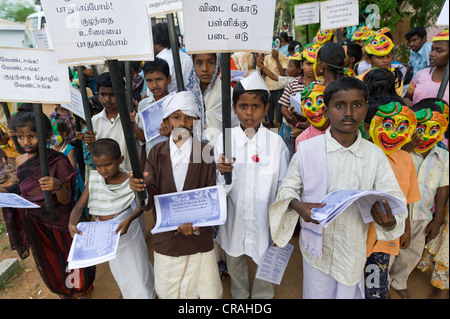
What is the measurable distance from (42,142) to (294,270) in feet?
8.67

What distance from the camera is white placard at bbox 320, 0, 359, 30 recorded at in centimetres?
366

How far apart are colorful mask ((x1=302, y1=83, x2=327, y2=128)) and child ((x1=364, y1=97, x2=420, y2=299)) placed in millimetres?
345

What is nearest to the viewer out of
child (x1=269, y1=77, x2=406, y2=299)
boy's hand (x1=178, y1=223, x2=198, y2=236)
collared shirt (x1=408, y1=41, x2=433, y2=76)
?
child (x1=269, y1=77, x2=406, y2=299)

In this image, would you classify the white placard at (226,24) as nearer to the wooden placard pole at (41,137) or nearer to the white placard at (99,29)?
the white placard at (99,29)

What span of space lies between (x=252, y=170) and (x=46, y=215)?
175 centimetres

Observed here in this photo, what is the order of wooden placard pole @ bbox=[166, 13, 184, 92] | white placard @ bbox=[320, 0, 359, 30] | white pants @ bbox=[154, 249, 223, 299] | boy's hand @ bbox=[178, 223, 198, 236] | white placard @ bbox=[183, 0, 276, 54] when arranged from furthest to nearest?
1. white placard @ bbox=[320, 0, 359, 30]
2. wooden placard pole @ bbox=[166, 13, 184, 92]
3. white pants @ bbox=[154, 249, 223, 299]
4. boy's hand @ bbox=[178, 223, 198, 236]
5. white placard @ bbox=[183, 0, 276, 54]

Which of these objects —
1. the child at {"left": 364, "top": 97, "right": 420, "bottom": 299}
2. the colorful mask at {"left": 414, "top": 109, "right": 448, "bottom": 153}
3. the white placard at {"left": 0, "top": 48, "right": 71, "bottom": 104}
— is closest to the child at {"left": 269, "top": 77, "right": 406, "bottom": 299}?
the child at {"left": 364, "top": 97, "right": 420, "bottom": 299}

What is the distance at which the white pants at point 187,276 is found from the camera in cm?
212

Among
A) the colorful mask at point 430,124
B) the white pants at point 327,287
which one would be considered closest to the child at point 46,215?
the white pants at point 327,287

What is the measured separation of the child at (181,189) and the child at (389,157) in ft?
3.83

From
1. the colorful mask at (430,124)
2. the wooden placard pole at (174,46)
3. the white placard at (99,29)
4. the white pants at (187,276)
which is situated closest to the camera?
the white placard at (99,29)

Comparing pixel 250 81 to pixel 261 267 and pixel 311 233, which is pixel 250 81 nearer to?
pixel 311 233

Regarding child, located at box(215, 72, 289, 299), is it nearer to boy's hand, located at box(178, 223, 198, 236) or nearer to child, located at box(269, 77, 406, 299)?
child, located at box(269, 77, 406, 299)

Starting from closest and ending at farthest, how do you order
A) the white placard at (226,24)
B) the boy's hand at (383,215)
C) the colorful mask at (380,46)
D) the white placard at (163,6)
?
1. the white placard at (226,24)
2. the boy's hand at (383,215)
3. the white placard at (163,6)
4. the colorful mask at (380,46)
